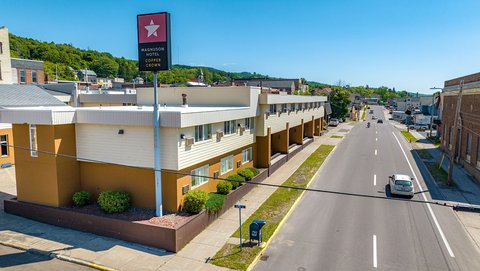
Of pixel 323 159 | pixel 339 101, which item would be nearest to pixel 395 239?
pixel 323 159

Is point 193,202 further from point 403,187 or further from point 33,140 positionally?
point 403,187

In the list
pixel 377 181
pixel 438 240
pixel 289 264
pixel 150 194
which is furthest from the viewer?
pixel 377 181

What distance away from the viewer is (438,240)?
16.1 metres

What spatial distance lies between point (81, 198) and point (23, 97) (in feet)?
64.0

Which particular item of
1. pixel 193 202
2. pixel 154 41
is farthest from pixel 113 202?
pixel 154 41

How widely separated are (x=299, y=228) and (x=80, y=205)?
1222 centimetres

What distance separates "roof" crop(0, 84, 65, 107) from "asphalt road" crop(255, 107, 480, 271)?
26.8 m

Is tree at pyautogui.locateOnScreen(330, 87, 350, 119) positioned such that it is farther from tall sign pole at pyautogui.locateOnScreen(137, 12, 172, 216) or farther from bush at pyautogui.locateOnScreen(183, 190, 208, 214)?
tall sign pole at pyautogui.locateOnScreen(137, 12, 172, 216)

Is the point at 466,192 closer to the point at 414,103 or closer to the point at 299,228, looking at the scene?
the point at 299,228

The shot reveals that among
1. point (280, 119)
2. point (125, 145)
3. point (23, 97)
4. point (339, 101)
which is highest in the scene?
point (23, 97)

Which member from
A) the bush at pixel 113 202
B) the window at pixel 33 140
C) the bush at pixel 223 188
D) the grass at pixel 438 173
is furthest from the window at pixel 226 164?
the grass at pixel 438 173

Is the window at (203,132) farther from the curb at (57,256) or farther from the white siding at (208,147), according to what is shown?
the curb at (57,256)

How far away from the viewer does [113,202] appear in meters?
16.6

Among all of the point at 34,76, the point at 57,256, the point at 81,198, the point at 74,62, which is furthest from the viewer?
the point at 74,62
